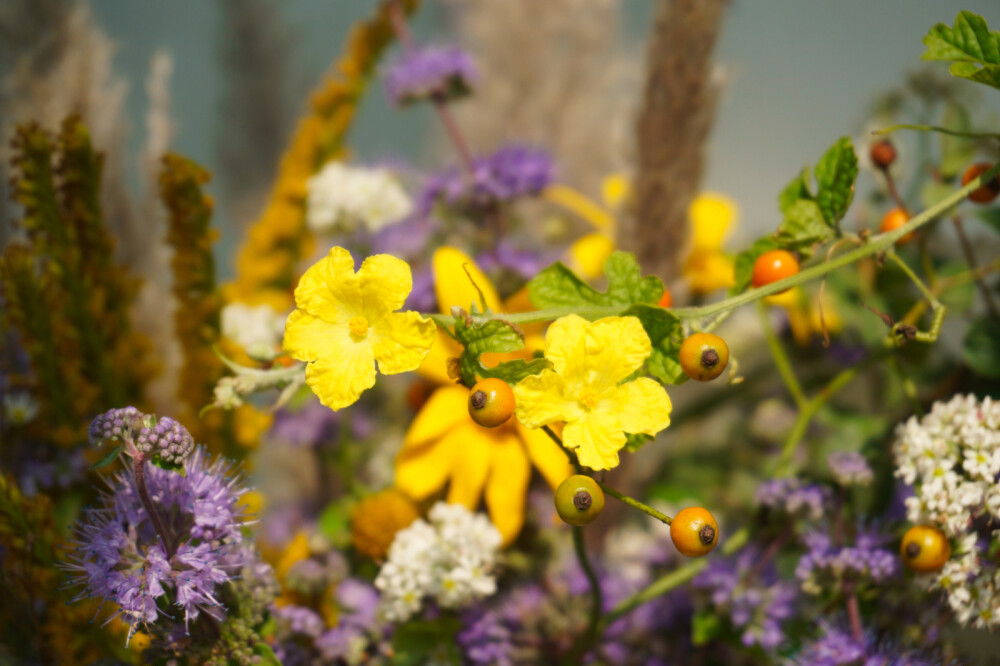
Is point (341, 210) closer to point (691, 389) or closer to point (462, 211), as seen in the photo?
point (462, 211)

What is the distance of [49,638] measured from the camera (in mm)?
559

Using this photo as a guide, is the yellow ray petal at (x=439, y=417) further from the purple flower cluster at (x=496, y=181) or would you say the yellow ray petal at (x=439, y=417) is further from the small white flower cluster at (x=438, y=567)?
the purple flower cluster at (x=496, y=181)

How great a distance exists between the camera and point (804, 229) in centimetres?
48

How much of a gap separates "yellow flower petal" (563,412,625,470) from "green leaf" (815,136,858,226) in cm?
24

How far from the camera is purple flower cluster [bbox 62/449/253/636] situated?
15.9 inches

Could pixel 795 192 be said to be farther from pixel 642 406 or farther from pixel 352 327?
pixel 352 327

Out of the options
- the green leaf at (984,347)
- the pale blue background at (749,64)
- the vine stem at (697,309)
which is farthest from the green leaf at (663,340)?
the pale blue background at (749,64)

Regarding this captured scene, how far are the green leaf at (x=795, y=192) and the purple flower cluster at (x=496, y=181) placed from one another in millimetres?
337

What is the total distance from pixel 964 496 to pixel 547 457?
31 centimetres

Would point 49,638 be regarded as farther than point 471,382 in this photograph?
Yes

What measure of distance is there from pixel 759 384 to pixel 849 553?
1.76 feet

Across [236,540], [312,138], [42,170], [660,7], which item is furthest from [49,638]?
[660,7]

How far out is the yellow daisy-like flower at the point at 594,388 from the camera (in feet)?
1.26

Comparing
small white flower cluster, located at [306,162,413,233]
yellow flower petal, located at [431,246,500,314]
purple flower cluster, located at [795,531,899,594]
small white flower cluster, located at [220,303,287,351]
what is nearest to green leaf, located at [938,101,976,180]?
purple flower cluster, located at [795,531,899,594]
